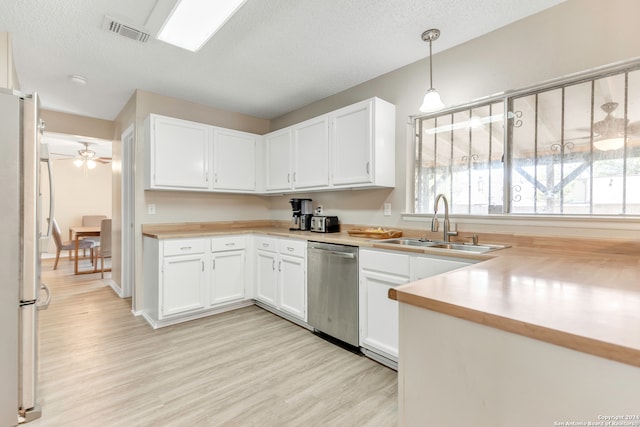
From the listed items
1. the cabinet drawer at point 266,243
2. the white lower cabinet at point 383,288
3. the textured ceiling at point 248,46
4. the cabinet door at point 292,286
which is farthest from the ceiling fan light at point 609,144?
the cabinet drawer at point 266,243

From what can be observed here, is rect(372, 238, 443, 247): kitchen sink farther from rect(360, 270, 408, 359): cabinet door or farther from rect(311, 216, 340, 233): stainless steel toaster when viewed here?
rect(311, 216, 340, 233): stainless steel toaster

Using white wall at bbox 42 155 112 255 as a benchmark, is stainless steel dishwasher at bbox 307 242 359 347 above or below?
below

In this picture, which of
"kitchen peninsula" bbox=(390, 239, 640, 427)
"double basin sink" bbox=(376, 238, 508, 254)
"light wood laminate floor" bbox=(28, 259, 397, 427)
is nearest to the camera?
"kitchen peninsula" bbox=(390, 239, 640, 427)

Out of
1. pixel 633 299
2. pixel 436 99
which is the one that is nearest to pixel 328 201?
pixel 436 99

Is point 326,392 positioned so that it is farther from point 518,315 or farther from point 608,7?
point 608,7

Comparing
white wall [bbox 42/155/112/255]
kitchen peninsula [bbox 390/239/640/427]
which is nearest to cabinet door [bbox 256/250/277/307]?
kitchen peninsula [bbox 390/239/640/427]

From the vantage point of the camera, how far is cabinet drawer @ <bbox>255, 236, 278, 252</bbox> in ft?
10.7

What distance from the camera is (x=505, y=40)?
7.20 ft

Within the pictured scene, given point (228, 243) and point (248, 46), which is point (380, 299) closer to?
point (228, 243)

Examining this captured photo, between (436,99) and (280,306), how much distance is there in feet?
8.05

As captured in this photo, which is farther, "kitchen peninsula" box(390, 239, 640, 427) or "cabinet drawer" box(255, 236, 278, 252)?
"cabinet drawer" box(255, 236, 278, 252)

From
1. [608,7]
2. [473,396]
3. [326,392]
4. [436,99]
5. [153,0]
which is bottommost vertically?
[326,392]

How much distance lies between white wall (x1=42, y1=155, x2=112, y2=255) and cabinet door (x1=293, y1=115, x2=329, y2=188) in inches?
256

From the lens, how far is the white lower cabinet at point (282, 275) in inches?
117
